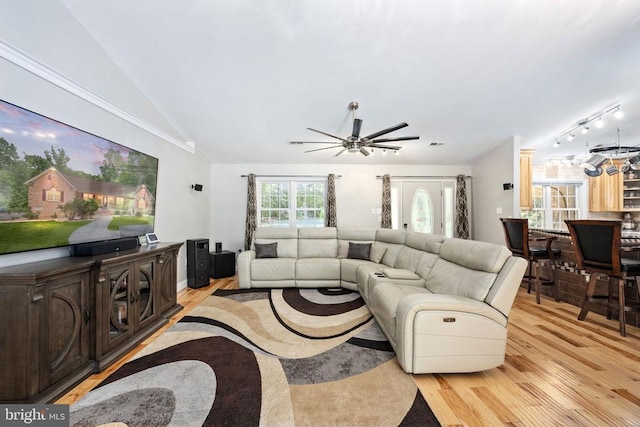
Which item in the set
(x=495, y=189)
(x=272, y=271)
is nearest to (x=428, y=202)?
(x=495, y=189)

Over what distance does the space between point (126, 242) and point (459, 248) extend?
11.3ft

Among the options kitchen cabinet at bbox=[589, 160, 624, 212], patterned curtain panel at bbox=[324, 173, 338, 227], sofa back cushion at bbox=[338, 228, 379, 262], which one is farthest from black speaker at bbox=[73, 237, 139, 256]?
kitchen cabinet at bbox=[589, 160, 624, 212]

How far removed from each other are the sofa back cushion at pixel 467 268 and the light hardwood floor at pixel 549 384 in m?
0.65

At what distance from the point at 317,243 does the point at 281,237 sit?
731 millimetres

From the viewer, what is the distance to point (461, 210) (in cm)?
555

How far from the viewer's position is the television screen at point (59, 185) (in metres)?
1.71

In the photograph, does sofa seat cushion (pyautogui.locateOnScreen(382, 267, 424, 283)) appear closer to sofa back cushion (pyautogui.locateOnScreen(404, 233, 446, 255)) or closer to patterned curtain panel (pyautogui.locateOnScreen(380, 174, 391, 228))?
sofa back cushion (pyautogui.locateOnScreen(404, 233, 446, 255))

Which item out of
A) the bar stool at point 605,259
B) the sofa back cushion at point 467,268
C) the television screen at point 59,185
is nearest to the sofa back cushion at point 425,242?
the sofa back cushion at point 467,268

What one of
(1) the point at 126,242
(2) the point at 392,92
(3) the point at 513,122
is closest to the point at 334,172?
(2) the point at 392,92

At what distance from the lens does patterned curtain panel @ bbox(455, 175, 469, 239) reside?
5.50m

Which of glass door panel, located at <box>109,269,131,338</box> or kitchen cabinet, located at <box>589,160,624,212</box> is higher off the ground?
kitchen cabinet, located at <box>589,160,624,212</box>

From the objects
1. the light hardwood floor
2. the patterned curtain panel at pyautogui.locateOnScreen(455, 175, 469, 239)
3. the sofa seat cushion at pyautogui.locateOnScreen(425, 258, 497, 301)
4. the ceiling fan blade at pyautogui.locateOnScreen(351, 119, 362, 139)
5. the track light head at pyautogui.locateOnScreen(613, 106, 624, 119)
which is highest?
the track light head at pyautogui.locateOnScreen(613, 106, 624, 119)

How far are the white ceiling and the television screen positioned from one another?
117cm

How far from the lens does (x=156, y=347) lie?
2.32 metres
